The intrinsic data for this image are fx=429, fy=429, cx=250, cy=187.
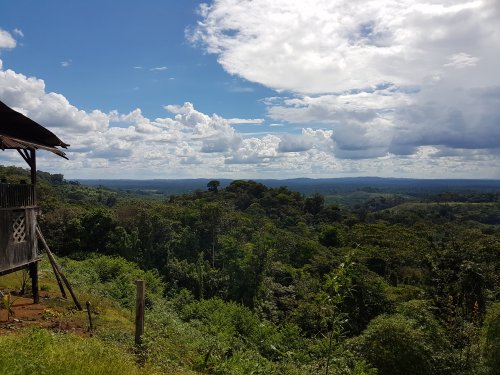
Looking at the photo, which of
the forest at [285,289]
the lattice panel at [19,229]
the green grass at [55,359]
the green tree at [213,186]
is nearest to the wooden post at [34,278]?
the lattice panel at [19,229]

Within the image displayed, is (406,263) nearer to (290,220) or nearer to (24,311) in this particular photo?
(290,220)

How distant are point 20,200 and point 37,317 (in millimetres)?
3898

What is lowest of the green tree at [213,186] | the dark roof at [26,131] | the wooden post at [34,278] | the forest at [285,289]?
the forest at [285,289]

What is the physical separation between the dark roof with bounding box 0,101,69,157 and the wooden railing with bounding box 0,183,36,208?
1.41m

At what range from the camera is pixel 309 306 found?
29547 mm

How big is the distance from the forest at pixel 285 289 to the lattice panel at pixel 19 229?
2.74 meters

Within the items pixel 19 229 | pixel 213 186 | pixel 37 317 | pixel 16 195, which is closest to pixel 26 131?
pixel 16 195

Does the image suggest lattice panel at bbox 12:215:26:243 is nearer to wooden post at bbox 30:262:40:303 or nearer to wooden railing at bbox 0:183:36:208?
wooden railing at bbox 0:183:36:208

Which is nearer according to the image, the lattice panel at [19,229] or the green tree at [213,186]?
the lattice panel at [19,229]

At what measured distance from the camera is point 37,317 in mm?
14125

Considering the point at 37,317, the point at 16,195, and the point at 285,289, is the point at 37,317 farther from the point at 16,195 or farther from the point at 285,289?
the point at 285,289

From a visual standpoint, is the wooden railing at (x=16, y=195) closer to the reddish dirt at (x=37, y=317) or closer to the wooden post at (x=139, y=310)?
the reddish dirt at (x=37, y=317)

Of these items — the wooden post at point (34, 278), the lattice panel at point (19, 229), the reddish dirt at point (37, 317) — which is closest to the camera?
the reddish dirt at point (37, 317)

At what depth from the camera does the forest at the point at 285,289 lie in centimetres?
1265
